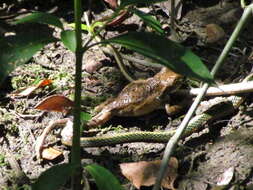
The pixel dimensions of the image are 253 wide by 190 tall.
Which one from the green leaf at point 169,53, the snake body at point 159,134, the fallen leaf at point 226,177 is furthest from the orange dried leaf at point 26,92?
the green leaf at point 169,53

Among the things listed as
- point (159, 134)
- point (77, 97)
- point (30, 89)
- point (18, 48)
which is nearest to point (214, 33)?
point (159, 134)

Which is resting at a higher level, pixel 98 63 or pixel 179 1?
pixel 179 1

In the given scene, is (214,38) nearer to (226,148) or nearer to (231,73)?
(231,73)

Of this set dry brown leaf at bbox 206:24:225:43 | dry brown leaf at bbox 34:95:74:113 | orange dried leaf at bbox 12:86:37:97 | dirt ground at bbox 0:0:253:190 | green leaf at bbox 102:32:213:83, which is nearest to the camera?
green leaf at bbox 102:32:213:83

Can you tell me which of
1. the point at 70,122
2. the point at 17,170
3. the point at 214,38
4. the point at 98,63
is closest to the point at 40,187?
the point at 17,170

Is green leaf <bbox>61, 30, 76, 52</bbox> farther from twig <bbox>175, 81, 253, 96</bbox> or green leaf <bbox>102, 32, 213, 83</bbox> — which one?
twig <bbox>175, 81, 253, 96</bbox>

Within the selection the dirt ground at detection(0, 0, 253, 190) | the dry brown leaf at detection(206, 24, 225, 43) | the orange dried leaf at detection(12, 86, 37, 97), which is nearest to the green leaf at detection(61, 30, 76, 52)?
the dirt ground at detection(0, 0, 253, 190)

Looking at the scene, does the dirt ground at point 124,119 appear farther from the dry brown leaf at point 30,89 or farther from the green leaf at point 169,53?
the green leaf at point 169,53
